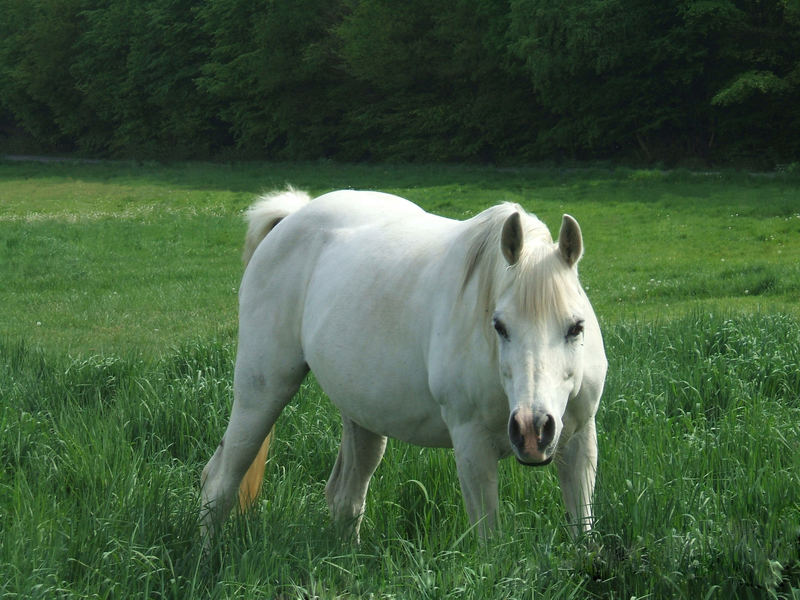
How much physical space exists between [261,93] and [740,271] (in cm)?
3189

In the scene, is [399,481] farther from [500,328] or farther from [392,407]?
[500,328]

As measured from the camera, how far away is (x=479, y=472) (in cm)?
337

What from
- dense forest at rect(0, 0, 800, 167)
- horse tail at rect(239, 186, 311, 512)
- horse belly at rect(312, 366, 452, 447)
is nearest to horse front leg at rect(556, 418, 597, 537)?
horse belly at rect(312, 366, 452, 447)

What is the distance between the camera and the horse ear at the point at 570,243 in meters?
3.15

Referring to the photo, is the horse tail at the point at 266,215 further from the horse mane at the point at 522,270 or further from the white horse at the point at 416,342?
the horse mane at the point at 522,270

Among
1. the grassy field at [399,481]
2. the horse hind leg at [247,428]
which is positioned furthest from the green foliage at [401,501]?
the horse hind leg at [247,428]

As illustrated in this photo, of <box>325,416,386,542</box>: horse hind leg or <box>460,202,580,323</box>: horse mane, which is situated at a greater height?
<box>460,202,580,323</box>: horse mane

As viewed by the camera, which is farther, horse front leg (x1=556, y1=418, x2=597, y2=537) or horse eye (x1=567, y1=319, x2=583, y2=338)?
horse front leg (x1=556, y1=418, x2=597, y2=537)

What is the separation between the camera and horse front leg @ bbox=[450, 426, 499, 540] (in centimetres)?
337

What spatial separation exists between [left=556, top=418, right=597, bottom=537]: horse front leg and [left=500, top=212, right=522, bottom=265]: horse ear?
2.28 ft

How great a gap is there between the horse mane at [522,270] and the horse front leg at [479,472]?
0.42 m

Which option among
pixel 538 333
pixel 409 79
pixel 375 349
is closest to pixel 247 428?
pixel 375 349

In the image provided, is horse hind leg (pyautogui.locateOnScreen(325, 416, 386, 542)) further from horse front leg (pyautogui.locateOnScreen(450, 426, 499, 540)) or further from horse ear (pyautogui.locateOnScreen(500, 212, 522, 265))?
horse ear (pyautogui.locateOnScreen(500, 212, 522, 265))

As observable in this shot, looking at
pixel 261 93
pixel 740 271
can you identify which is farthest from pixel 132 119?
pixel 740 271
